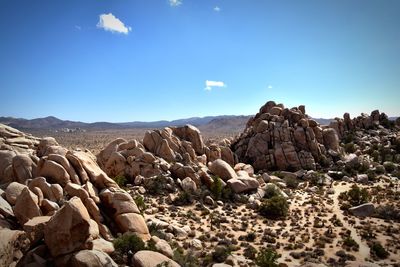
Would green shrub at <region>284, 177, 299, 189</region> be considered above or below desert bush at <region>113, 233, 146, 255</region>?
below

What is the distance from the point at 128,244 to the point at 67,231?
4006 millimetres

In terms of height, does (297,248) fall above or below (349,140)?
below

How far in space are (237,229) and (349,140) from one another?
53593 mm

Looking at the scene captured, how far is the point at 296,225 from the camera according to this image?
31547mm

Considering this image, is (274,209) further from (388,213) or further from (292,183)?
Answer: (292,183)

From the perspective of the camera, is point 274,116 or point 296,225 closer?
point 296,225

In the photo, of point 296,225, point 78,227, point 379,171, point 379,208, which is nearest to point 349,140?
point 379,171

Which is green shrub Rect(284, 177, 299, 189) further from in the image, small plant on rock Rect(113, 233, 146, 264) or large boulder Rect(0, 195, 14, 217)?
large boulder Rect(0, 195, 14, 217)

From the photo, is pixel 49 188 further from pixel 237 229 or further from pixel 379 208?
pixel 379 208

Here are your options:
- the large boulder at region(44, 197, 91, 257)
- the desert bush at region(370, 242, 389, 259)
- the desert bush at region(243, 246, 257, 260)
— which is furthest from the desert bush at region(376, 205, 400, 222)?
the large boulder at region(44, 197, 91, 257)

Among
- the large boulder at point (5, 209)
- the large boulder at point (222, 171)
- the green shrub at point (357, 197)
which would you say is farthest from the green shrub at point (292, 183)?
the large boulder at point (5, 209)

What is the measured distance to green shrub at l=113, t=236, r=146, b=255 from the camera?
61.4 ft

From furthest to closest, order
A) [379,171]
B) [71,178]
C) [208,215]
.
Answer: [379,171]
[208,215]
[71,178]

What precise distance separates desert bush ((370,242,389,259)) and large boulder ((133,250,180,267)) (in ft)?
53.9
